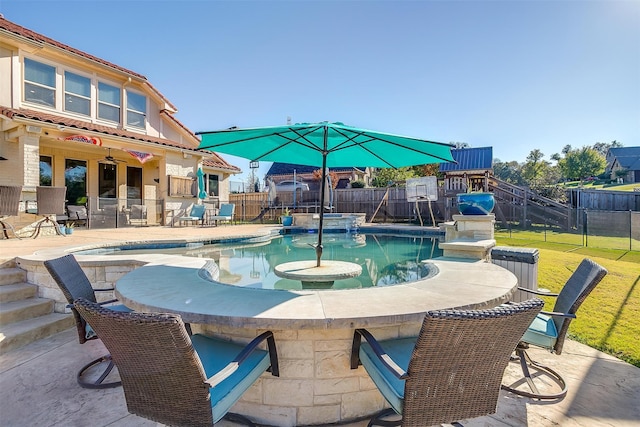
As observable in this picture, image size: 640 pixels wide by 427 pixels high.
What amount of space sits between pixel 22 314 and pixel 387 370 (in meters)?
4.68

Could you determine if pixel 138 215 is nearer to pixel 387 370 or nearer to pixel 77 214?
pixel 77 214

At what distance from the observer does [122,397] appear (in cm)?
283

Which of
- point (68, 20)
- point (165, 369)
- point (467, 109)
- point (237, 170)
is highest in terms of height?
point (68, 20)

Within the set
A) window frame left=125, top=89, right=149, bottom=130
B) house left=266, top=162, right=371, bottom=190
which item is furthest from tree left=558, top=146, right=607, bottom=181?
window frame left=125, top=89, right=149, bottom=130

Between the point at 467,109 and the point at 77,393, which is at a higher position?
the point at 467,109

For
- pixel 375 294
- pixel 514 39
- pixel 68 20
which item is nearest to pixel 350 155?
pixel 375 294

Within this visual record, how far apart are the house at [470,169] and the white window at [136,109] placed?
16.0 metres

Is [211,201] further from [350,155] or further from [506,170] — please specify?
[506,170]

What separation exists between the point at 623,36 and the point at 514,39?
301cm

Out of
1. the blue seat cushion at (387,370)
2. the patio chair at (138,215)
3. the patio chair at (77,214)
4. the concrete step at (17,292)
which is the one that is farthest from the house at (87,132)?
the blue seat cushion at (387,370)

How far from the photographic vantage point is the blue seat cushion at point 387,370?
1.92 m

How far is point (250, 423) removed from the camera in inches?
94.9

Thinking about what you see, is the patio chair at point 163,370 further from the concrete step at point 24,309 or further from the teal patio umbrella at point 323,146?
the concrete step at point 24,309

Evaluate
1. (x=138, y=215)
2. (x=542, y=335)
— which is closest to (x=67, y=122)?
(x=138, y=215)
